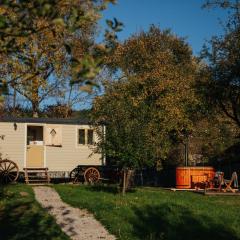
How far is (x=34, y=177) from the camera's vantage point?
25.8 meters

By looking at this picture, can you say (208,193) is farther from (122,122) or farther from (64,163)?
(64,163)

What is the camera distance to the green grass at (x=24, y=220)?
12109 millimetres

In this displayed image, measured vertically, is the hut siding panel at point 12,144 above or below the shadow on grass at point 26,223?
above

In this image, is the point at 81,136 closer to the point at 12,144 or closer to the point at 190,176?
the point at 12,144

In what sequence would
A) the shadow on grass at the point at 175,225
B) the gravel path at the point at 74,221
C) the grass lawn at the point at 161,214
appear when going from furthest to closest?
the grass lawn at the point at 161,214 → the shadow on grass at the point at 175,225 → the gravel path at the point at 74,221

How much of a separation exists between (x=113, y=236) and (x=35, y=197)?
21.5 ft

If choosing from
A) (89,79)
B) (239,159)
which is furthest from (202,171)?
(89,79)

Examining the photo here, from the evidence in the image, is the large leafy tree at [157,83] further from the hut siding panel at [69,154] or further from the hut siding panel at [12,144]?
the hut siding panel at [12,144]

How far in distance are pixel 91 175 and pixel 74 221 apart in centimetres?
1234

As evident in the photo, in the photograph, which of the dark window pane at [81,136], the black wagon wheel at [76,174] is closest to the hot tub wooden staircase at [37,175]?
the black wagon wheel at [76,174]

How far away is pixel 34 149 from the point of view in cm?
2669

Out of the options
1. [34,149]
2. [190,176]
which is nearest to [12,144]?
[34,149]

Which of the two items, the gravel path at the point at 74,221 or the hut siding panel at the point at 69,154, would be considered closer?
the gravel path at the point at 74,221

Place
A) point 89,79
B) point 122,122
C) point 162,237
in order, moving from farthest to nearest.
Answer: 1. point 122,122
2. point 162,237
3. point 89,79
